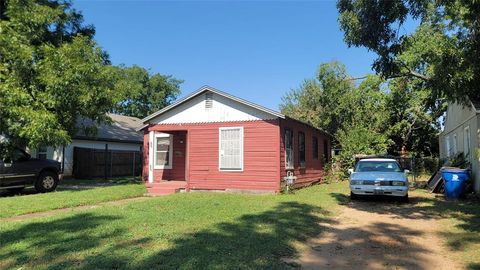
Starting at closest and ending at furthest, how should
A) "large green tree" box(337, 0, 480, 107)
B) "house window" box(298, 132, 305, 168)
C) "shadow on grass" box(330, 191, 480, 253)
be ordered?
"shadow on grass" box(330, 191, 480, 253) < "large green tree" box(337, 0, 480, 107) < "house window" box(298, 132, 305, 168)

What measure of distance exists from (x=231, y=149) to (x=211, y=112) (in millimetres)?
1759

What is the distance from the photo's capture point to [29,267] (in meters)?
6.01

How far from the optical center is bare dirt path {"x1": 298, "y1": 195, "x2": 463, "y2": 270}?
21.9 feet

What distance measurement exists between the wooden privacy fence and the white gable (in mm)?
8924

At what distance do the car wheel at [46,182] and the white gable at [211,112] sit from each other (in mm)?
4714

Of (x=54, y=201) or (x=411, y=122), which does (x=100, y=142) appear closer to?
(x=54, y=201)

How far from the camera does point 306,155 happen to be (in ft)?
67.6

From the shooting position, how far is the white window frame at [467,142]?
17062mm

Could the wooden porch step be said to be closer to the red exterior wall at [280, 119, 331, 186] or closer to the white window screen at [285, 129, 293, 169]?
the red exterior wall at [280, 119, 331, 186]

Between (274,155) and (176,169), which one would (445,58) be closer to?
(274,155)

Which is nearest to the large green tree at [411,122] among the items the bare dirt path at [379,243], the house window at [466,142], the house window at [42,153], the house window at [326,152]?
the house window at [326,152]

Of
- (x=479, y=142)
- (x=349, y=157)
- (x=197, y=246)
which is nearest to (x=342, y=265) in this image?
(x=197, y=246)

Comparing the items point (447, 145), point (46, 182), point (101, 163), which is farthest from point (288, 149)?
point (101, 163)

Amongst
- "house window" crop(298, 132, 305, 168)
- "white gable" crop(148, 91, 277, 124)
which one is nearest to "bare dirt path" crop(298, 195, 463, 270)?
"white gable" crop(148, 91, 277, 124)
